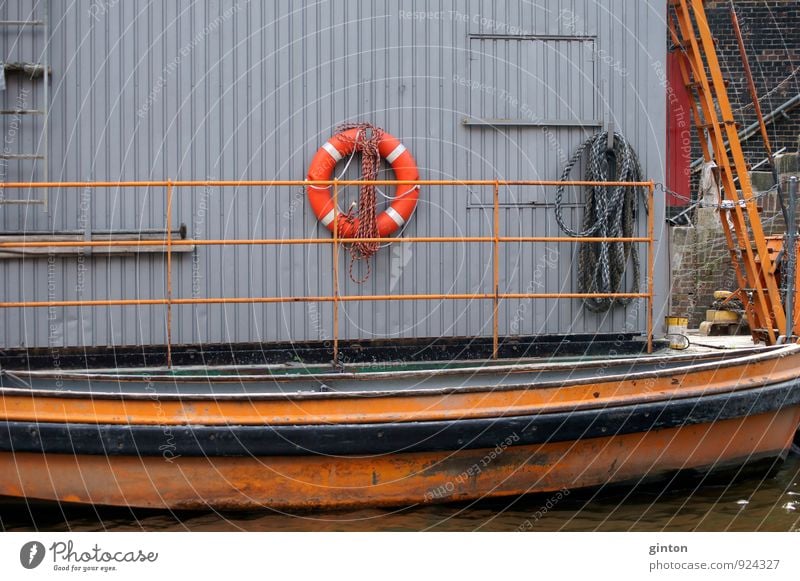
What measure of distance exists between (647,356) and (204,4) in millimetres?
4221

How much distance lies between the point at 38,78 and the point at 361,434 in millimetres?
3638

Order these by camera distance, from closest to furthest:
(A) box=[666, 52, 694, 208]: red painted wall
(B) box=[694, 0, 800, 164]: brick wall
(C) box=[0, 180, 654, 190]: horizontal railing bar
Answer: (C) box=[0, 180, 654, 190]: horizontal railing bar, (A) box=[666, 52, 694, 208]: red painted wall, (B) box=[694, 0, 800, 164]: brick wall

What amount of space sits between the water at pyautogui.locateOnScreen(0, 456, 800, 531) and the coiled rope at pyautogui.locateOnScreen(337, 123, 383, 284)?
6.95 feet

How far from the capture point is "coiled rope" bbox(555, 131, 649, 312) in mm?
8461

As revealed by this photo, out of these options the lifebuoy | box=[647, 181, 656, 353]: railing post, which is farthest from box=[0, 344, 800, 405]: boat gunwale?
the lifebuoy

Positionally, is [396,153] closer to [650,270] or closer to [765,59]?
[650,270]

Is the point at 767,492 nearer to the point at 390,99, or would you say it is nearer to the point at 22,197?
the point at 390,99

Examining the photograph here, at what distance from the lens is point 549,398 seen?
7.09 metres

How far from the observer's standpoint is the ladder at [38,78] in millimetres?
7922

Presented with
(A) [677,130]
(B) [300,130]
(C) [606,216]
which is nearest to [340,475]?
(B) [300,130]

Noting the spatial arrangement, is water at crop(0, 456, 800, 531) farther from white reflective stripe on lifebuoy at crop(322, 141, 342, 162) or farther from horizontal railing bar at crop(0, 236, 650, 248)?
white reflective stripe on lifebuoy at crop(322, 141, 342, 162)

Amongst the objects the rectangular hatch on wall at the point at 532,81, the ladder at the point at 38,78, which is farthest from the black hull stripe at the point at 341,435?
the rectangular hatch on wall at the point at 532,81

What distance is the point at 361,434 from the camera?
6.82 m

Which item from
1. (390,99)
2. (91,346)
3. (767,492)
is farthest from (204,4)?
(767,492)
